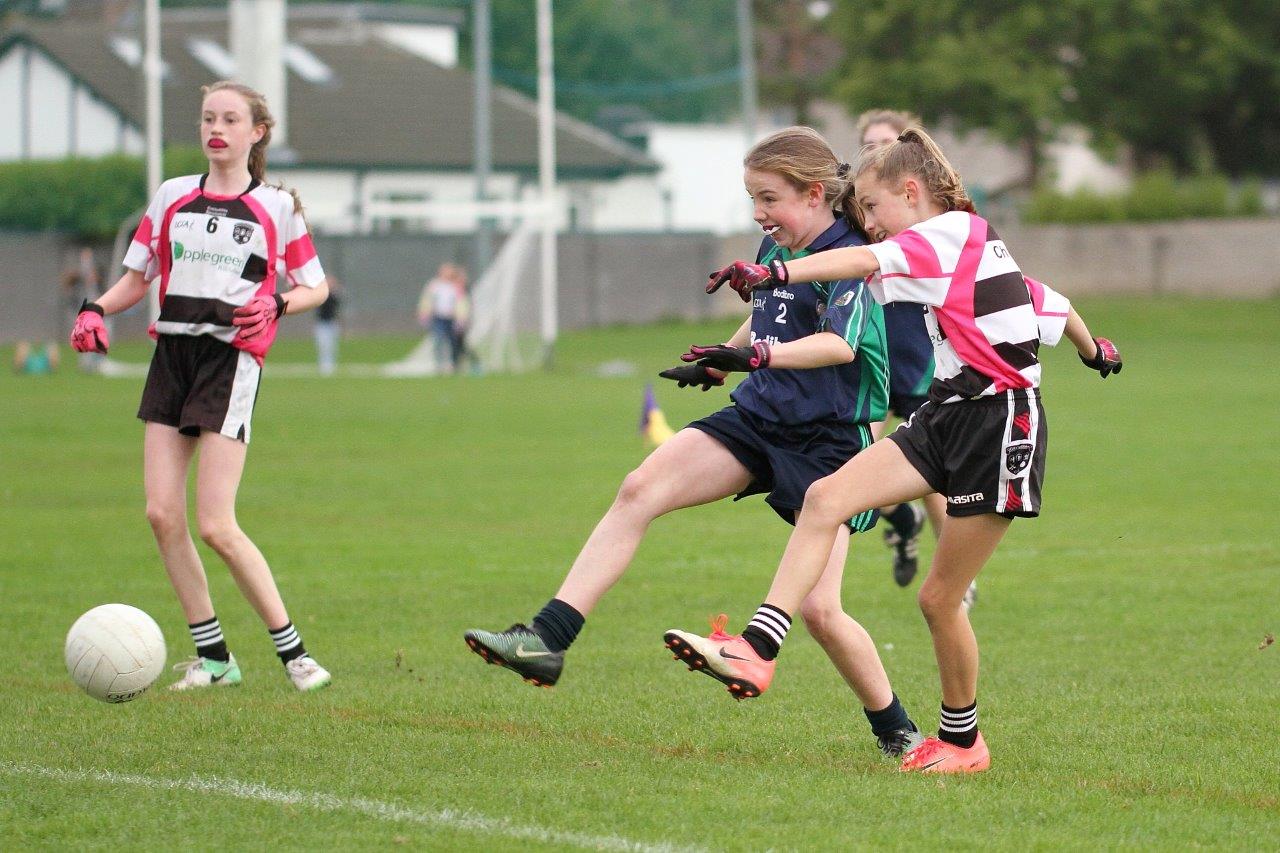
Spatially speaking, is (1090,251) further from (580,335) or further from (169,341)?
(169,341)

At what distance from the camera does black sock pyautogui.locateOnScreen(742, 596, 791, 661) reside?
5.26 m

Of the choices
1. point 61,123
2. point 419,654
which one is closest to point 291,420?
point 419,654

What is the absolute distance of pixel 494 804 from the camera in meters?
5.21

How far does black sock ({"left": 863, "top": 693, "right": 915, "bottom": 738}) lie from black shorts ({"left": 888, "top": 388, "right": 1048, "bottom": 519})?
2.69 feet

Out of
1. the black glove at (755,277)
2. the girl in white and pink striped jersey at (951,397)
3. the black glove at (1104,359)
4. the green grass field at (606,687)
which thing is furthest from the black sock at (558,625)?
the black glove at (1104,359)

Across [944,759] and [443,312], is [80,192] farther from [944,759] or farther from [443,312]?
[944,759]

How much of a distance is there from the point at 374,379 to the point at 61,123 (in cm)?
2281

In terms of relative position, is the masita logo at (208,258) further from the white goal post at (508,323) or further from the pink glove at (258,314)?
Answer: the white goal post at (508,323)

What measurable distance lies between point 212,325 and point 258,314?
392 millimetres

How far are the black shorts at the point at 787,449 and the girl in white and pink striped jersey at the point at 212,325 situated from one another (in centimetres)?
197

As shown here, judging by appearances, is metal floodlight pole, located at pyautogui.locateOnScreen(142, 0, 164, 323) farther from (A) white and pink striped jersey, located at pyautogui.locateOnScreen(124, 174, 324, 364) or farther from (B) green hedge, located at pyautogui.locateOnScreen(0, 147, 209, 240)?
(A) white and pink striped jersey, located at pyautogui.locateOnScreen(124, 174, 324, 364)

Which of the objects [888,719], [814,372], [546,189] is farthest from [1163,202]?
[814,372]

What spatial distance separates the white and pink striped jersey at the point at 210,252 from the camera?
695 cm

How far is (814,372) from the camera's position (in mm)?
5711
